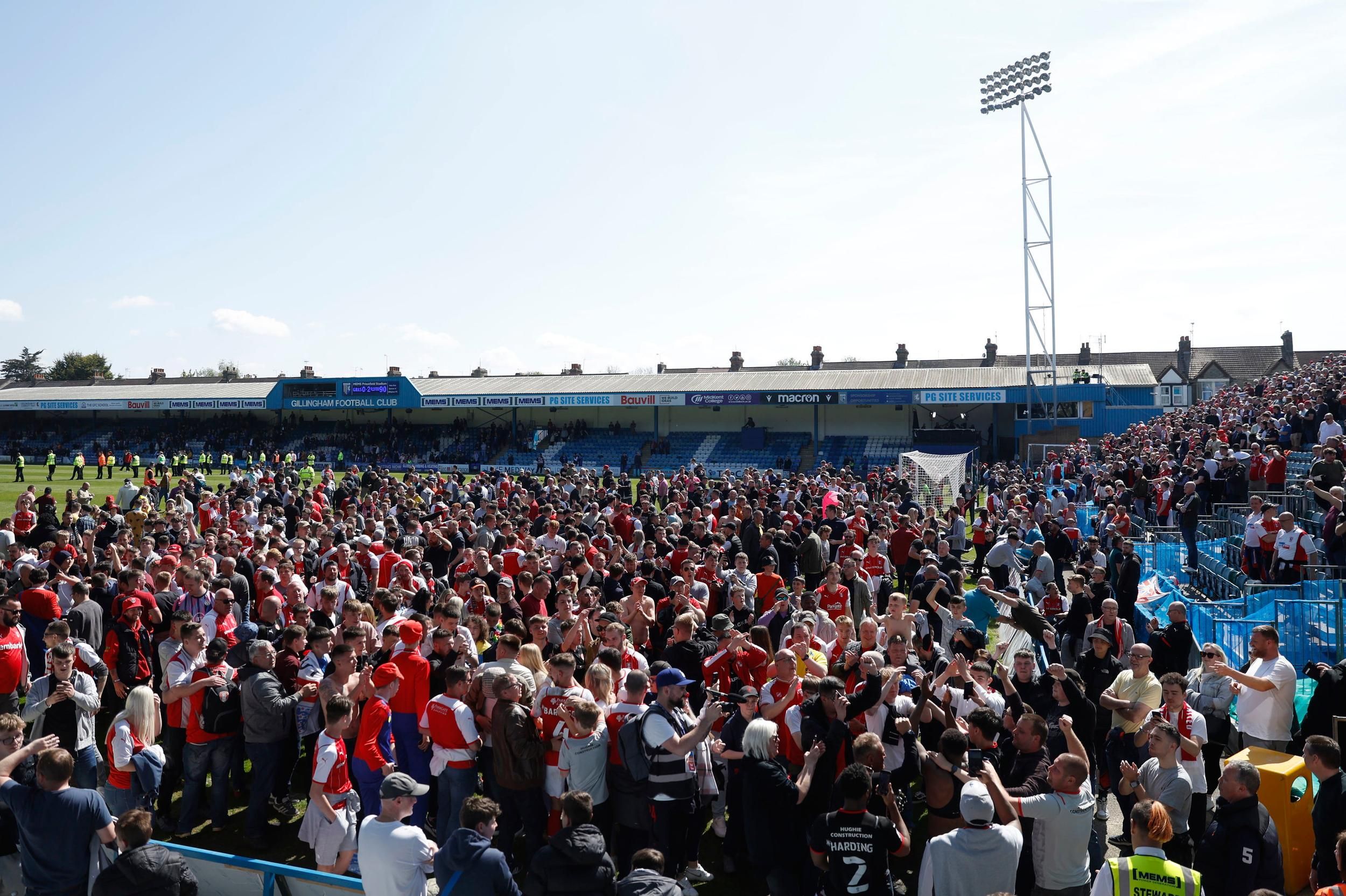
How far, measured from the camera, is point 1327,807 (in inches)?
191

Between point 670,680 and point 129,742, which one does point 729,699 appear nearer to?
point 670,680

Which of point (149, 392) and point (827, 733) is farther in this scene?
point (149, 392)

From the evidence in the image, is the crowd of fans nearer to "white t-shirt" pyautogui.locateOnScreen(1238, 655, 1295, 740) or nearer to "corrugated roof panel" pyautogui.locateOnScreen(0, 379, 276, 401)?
"white t-shirt" pyautogui.locateOnScreen(1238, 655, 1295, 740)

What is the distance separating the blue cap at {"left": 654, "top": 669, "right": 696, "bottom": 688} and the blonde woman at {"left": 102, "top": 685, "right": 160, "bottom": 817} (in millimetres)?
3253

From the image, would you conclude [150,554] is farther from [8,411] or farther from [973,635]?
[8,411]

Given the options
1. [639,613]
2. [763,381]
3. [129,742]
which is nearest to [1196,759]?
[639,613]

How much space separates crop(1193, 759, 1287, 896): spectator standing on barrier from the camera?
Result: 451 centimetres

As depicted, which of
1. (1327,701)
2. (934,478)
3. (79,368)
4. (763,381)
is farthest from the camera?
(79,368)

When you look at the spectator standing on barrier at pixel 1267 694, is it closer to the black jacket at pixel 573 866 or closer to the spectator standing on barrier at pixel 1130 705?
the spectator standing on barrier at pixel 1130 705

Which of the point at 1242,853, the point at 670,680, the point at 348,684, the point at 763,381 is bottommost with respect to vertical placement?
the point at 1242,853

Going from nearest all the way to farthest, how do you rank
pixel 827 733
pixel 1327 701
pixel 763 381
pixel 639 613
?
pixel 827 733
pixel 1327 701
pixel 639 613
pixel 763 381

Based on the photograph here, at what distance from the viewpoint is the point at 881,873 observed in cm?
437

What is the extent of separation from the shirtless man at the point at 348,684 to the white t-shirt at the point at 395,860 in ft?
5.37

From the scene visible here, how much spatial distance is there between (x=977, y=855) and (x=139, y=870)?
3797mm
